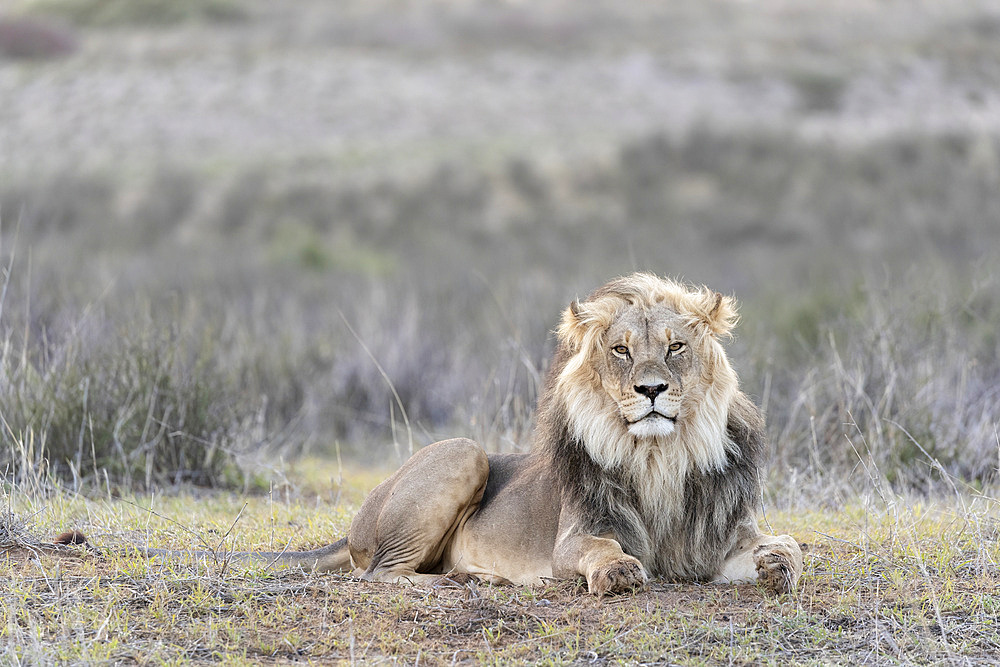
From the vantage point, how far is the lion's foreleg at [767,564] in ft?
15.4

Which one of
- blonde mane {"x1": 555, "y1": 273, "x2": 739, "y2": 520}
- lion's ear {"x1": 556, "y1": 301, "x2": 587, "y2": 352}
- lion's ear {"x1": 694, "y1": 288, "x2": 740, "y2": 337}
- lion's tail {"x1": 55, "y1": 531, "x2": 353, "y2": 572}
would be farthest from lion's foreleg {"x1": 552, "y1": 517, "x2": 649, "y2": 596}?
lion's tail {"x1": 55, "y1": 531, "x2": 353, "y2": 572}

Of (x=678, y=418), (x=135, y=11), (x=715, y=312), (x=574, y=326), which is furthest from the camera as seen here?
(x=135, y=11)

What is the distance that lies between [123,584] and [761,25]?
181 ft

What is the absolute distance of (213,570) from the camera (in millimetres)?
4957

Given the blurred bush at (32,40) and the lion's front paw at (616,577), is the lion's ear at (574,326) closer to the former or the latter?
the lion's front paw at (616,577)

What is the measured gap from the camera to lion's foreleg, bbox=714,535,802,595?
4688 millimetres

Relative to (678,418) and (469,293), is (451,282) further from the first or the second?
(678,418)

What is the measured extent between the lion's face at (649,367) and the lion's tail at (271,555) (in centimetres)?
164

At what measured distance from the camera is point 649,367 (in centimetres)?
471

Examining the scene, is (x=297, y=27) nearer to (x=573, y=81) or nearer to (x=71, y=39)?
(x=71, y=39)

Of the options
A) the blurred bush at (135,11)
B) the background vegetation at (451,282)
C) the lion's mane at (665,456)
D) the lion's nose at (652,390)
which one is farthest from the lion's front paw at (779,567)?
the blurred bush at (135,11)

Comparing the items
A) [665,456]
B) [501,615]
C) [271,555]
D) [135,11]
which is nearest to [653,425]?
[665,456]

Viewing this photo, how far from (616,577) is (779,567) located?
26.4 inches

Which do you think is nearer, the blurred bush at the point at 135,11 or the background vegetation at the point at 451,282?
the background vegetation at the point at 451,282
